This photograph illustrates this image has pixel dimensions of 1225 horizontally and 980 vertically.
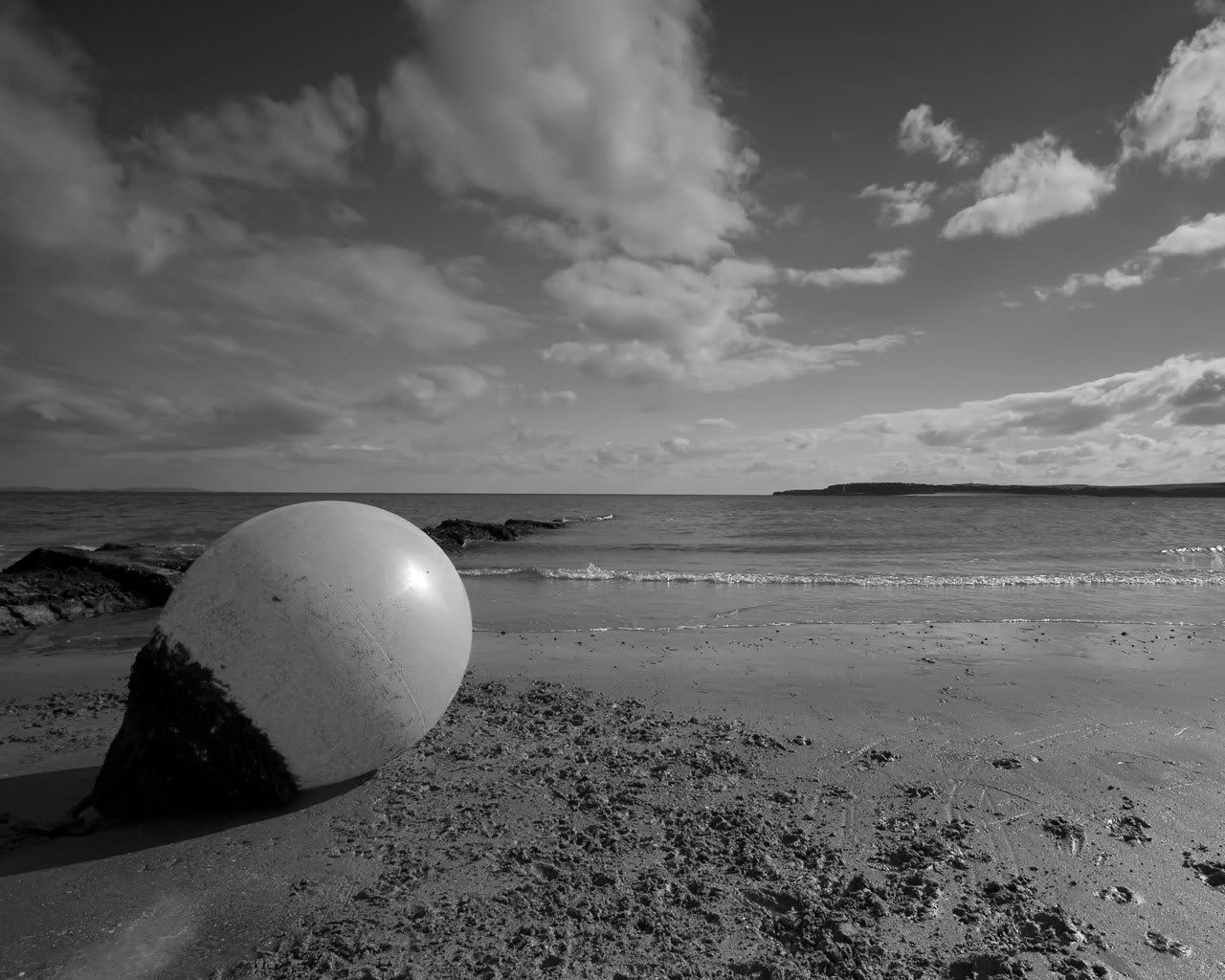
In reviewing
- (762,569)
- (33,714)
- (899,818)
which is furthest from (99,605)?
(762,569)

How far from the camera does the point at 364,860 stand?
11.3 ft

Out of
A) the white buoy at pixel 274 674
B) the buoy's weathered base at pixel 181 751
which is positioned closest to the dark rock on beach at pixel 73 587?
the buoy's weathered base at pixel 181 751

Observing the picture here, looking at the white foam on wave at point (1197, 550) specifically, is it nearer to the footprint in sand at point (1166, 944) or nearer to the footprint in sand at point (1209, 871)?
the footprint in sand at point (1209, 871)

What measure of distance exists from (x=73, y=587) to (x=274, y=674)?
1003 cm

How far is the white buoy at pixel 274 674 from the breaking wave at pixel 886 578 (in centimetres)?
1192

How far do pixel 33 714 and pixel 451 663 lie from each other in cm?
434

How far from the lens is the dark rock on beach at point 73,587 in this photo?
1000 cm

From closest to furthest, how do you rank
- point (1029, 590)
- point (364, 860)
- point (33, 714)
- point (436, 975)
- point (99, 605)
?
1. point (436, 975)
2. point (364, 860)
3. point (33, 714)
4. point (99, 605)
5. point (1029, 590)

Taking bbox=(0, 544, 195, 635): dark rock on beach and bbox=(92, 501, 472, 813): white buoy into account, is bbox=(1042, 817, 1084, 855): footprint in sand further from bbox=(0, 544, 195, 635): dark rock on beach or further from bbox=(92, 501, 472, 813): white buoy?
bbox=(0, 544, 195, 635): dark rock on beach

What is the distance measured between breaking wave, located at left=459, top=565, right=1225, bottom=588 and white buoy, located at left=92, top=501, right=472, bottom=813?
1192cm

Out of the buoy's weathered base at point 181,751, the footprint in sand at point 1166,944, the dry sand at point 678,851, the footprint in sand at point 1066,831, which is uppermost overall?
the buoy's weathered base at point 181,751

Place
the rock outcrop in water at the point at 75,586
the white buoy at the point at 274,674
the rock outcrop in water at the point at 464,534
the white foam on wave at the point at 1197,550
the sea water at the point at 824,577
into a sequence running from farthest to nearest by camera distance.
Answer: the rock outcrop in water at the point at 464,534, the white foam on wave at the point at 1197,550, the sea water at the point at 824,577, the rock outcrop in water at the point at 75,586, the white buoy at the point at 274,674

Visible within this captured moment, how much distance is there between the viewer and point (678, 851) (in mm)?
3535

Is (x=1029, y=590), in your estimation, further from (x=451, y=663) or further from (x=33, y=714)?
(x=33, y=714)
